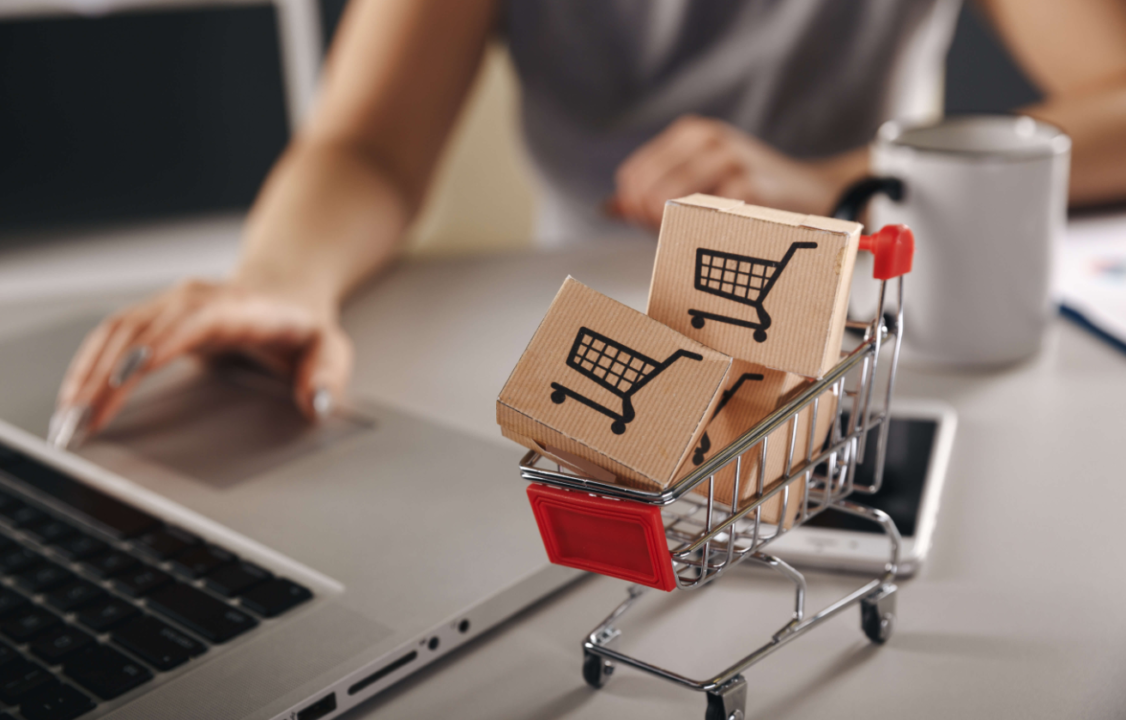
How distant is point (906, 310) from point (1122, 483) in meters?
0.23

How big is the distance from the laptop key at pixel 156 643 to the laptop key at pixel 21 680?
4 cm

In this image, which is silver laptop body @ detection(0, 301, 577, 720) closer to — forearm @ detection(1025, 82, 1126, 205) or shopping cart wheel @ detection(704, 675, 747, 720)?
shopping cart wheel @ detection(704, 675, 747, 720)

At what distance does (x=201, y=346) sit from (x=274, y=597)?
0.38m

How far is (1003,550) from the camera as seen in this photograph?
1.87 feet

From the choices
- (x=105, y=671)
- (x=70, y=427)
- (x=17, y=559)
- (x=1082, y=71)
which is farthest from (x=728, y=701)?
(x=1082, y=71)

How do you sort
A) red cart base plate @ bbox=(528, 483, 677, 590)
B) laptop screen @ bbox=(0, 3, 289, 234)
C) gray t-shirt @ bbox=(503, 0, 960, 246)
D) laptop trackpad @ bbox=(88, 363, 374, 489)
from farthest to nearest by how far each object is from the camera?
laptop screen @ bbox=(0, 3, 289, 234)
gray t-shirt @ bbox=(503, 0, 960, 246)
laptop trackpad @ bbox=(88, 363, 374, 489)
red cart base plate @ bbox=(528, 483, 677, 590)

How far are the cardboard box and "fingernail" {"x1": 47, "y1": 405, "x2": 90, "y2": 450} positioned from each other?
537mm

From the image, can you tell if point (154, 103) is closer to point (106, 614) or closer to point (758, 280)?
point (106, 614)

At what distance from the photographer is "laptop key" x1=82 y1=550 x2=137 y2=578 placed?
0.55 meters

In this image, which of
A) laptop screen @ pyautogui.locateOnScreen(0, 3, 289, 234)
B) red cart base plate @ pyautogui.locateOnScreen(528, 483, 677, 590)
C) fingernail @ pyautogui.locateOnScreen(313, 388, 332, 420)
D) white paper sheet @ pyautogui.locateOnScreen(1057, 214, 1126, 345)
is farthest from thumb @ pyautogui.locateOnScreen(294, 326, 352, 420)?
laptop screen @ pyautogui.locateOnScreen(0, 3, 289, 234)

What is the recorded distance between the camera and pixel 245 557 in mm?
567

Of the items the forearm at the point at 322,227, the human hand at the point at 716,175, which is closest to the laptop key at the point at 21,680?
the forearm at the point at 322,227

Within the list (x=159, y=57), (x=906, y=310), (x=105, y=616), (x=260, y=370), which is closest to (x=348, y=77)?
(x=260, y=370)

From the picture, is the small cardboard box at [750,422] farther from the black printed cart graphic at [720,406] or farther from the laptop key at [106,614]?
the laptop key at [106,614]
